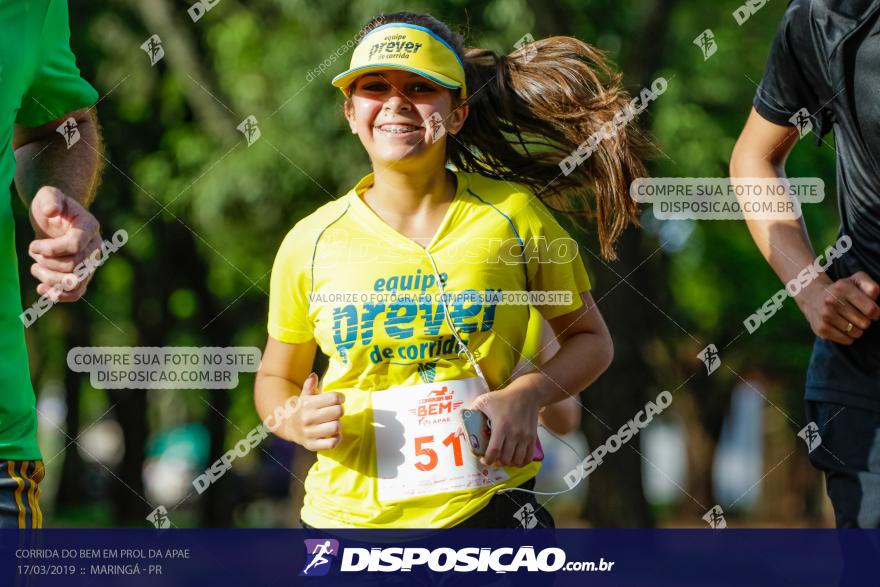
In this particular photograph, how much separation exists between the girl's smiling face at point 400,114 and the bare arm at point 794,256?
2.64ft

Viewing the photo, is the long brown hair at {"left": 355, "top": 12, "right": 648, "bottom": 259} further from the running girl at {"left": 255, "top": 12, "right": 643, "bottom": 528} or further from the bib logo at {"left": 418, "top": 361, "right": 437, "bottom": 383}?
the bib logo at {"left": 418, "top": 361, "right": 437, "bottom": 383}

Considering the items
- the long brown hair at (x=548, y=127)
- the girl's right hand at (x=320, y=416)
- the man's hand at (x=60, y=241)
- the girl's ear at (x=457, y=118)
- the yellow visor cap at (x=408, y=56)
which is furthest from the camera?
the long brown hair at (x=548, y=127)

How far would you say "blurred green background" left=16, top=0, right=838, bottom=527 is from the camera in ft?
18.2

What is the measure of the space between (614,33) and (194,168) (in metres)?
2.23

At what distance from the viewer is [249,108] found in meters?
5.93

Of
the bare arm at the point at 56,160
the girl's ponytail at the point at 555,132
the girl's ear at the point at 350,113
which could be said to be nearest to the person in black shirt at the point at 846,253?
the girl's ponytail at the point at 555,132

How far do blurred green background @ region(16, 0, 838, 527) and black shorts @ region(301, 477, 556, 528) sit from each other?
3.07 feet

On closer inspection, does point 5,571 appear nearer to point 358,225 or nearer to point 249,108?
point 358,225

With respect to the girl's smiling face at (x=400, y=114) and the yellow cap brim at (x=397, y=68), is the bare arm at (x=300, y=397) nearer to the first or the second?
the girl's smiling face at (x=400, y=114)

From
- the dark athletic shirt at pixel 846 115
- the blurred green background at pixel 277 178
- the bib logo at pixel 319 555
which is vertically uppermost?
the blurred green background at pixel 277 178

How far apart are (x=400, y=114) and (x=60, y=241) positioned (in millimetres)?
1180

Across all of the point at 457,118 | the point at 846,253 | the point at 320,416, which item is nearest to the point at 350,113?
the point at 457,118

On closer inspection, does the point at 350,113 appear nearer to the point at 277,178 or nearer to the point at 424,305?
the point at 424,305

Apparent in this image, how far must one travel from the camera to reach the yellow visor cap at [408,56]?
3.52 meters
